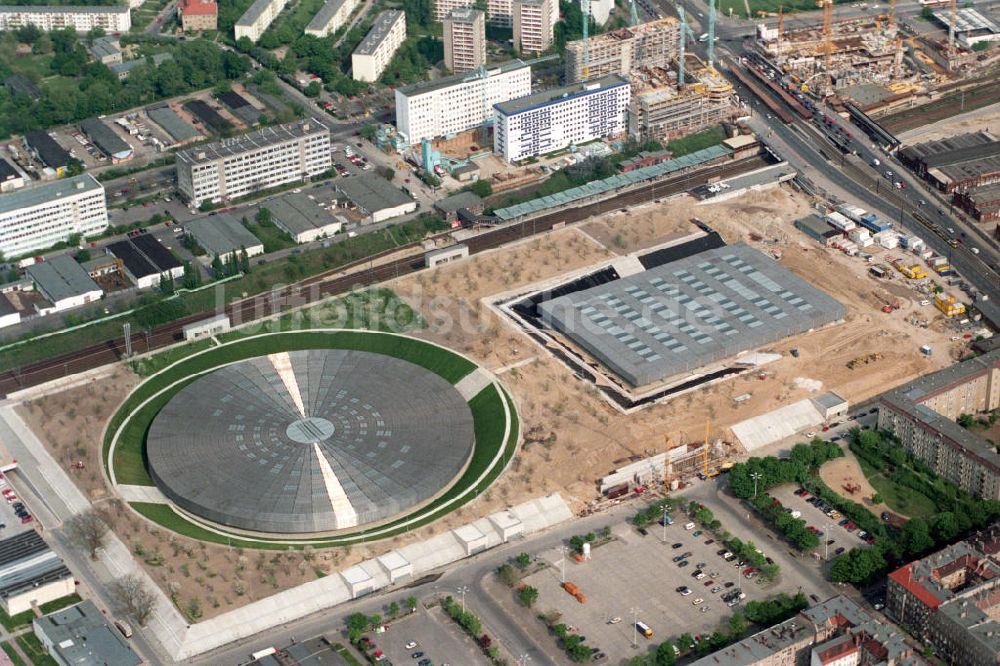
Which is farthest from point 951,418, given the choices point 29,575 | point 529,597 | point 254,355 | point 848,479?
point 29,575

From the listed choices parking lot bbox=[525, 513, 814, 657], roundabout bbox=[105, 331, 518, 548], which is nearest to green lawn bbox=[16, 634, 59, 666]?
roundabout bbox=[105, 331, 518, 548]

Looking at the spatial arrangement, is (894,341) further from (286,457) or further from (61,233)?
(61,233)

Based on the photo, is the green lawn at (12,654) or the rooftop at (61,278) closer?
the green lawn at (12,654)

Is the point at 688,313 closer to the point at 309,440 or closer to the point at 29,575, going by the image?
the point at 309,440

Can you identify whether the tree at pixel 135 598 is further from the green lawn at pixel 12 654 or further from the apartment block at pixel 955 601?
the apartment block at pixel 955 601

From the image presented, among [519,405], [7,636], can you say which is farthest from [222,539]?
[519,405]

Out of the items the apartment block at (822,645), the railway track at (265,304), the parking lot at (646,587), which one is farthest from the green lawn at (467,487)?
the apartment block at (822,645)

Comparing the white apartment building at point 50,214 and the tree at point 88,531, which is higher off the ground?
the white apartment building at point 50,214
